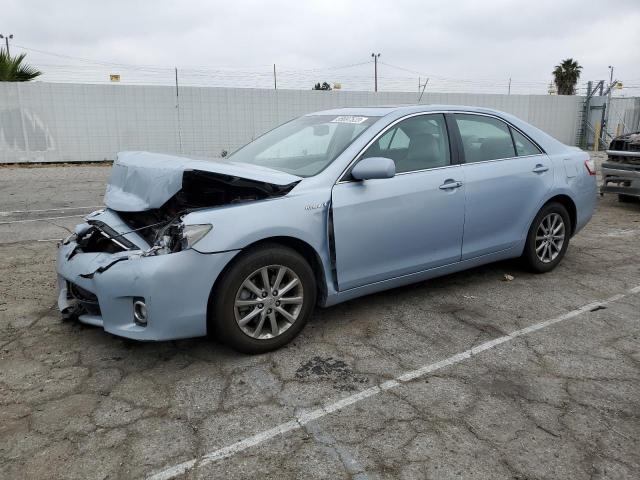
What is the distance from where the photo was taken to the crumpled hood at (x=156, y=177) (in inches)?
132

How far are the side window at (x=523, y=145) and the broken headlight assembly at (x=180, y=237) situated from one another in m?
3.04

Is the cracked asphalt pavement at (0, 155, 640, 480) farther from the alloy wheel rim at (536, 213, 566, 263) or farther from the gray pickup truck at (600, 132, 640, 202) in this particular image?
the gray pickup truck at (600, 132, 640, 202)

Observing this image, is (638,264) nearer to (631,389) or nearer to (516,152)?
(516,152)

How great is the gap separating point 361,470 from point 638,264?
177 inches

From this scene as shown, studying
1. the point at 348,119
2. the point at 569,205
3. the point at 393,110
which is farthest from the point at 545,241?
the point at 348,119

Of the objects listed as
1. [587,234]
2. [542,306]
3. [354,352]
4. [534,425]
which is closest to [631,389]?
[534,425]

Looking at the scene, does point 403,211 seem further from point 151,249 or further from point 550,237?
point 550,237

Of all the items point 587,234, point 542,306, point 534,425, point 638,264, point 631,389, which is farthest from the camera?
point 587,234

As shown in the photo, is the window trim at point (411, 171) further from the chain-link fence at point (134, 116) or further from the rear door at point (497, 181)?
the chain-link fence at point (134, 116)

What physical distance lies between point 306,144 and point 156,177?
1.30 metres

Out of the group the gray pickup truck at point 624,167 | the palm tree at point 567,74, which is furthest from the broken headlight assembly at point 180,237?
the palm tree at point 567,74

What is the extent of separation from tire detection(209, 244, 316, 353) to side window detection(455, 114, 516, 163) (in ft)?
6.07

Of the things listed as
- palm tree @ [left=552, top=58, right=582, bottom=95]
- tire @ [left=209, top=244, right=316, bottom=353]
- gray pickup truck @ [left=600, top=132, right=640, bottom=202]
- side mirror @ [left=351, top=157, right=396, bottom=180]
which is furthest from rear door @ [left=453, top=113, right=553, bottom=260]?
palm tree @ [left=552, top=58, right=582, bottom=95]

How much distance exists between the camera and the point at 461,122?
4.45 metres
